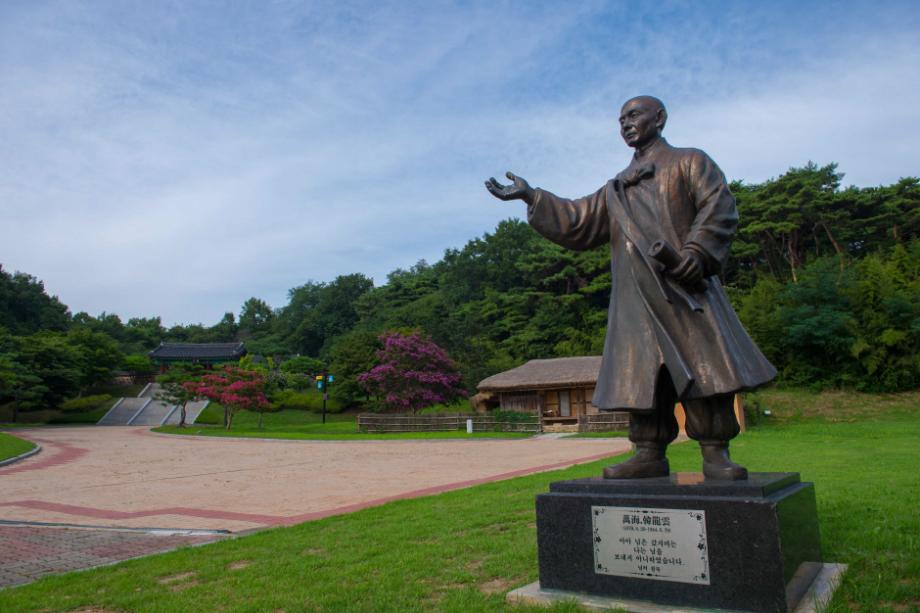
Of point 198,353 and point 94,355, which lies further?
point 198,353

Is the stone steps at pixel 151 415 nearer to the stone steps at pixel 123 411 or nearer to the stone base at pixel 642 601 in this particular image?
the stone steps at pixel 123 411

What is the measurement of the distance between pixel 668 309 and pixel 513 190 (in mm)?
1259

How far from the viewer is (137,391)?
47.9m

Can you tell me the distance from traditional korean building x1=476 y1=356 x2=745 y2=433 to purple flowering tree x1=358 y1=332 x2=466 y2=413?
1.89m

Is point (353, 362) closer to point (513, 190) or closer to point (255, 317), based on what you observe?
point (513, 190)

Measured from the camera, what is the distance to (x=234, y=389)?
2970cm

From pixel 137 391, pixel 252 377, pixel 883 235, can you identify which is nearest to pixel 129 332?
pixel 137 391

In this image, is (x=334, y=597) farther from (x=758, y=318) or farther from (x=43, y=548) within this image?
(x=758, y=318)

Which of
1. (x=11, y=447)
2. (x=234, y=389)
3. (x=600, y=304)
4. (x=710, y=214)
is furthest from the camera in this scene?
(x=600, y=304)

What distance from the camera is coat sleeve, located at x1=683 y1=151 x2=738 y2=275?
137 inches


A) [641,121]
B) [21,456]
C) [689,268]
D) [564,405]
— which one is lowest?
[21,456]

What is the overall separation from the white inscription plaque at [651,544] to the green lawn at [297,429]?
19934mm

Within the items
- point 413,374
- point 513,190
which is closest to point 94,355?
point 413,374

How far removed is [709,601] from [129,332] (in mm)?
69841
